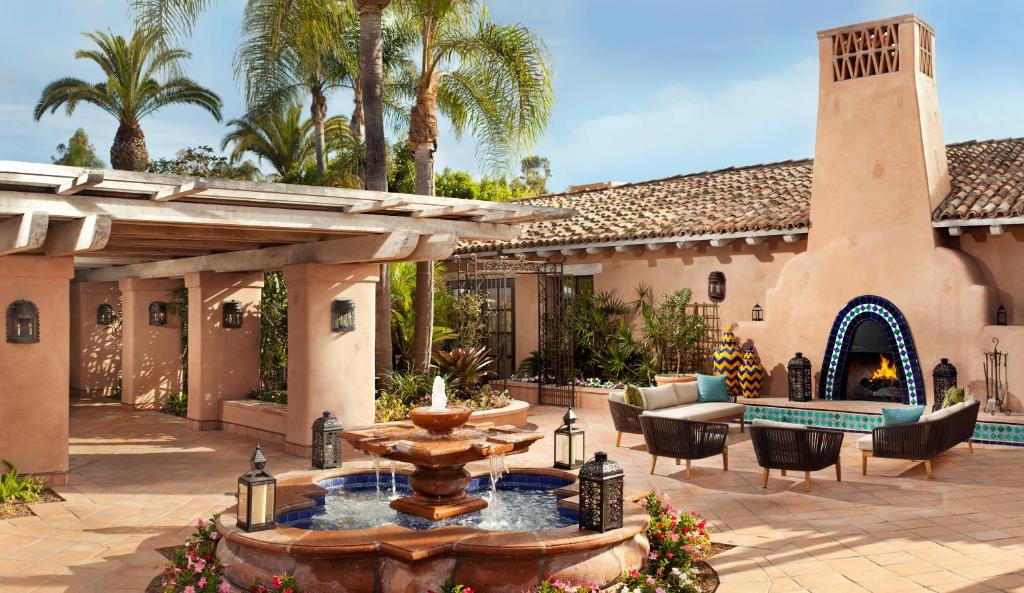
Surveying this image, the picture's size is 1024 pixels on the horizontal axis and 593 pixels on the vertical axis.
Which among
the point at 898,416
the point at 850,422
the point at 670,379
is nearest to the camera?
the point at 898,416

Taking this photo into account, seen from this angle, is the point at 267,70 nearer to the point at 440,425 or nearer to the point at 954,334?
the point at 440,425

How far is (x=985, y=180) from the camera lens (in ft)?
48.3

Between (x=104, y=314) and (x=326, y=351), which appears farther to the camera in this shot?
(x=104, y=314)

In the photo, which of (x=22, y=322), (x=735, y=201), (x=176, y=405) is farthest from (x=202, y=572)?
(x=735, y=201)

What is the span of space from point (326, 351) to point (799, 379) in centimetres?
811

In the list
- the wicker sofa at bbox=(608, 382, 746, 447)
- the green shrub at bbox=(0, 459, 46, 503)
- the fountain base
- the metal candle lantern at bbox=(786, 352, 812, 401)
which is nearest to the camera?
the fountain base

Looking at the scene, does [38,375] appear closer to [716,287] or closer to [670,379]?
[670,379]

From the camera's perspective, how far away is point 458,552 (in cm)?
584

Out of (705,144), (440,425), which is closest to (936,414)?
(440,425)

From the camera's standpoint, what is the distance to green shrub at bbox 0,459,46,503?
8.77 metres

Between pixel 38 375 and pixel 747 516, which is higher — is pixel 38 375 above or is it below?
above

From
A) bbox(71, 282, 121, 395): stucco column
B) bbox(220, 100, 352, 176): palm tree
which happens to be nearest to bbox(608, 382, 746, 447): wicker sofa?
bbox(71, 282, 121, 395): stucco column

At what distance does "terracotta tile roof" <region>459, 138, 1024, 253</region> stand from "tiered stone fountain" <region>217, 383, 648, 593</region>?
978 cm

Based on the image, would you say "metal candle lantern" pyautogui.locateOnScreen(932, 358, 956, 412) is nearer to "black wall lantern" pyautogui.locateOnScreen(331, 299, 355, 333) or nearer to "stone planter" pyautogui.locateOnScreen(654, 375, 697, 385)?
"stone planter" pyautogui.locateOnScreen(654, 375, 697, 385)
